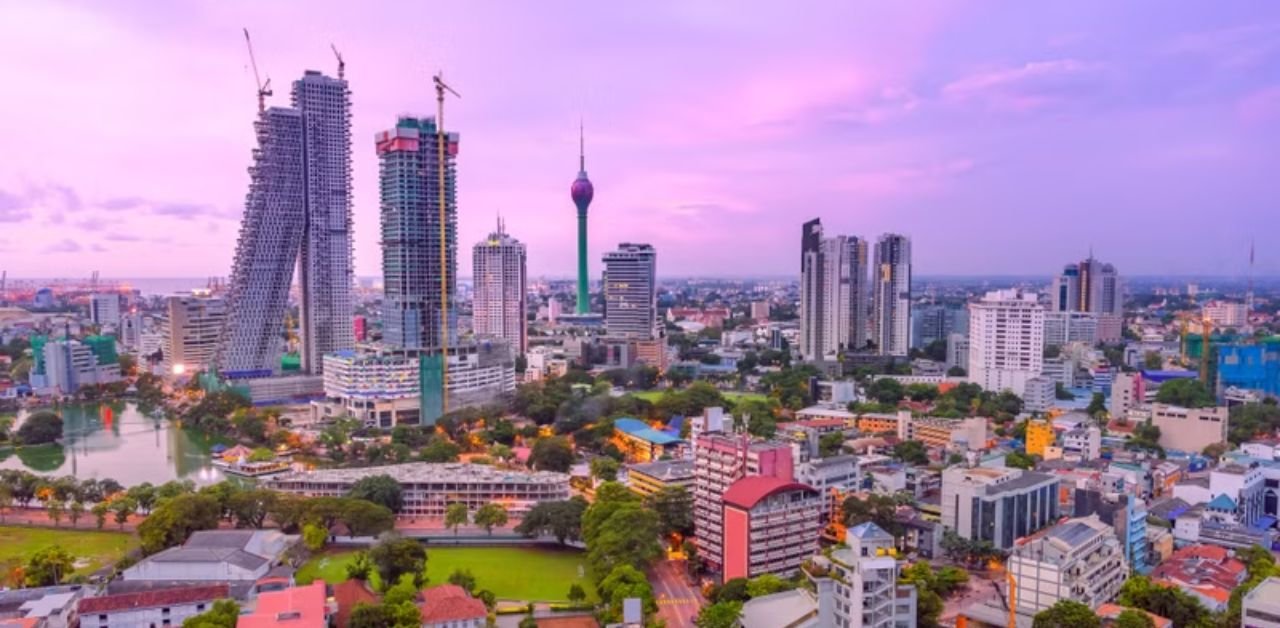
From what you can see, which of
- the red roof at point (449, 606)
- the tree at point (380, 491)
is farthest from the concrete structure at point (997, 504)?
the tree at point (380, 491)

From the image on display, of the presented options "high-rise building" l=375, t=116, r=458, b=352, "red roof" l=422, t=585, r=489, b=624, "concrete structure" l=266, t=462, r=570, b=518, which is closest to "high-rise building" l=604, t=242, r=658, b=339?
"high-rise building" l=375, t=116, r=458, b=352

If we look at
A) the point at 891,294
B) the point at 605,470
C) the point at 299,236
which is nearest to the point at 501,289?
the point at 299,236

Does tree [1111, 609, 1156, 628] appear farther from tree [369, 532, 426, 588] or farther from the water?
the water

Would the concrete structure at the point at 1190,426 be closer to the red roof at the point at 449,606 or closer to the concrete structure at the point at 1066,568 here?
the concrete structure at the point at 1066,568

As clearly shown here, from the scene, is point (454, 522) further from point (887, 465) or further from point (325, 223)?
point (325, 223)

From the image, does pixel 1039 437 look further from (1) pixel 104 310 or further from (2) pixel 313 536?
(1) pixel 104 310

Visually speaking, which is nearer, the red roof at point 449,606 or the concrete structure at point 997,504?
the red roof at point 449,606

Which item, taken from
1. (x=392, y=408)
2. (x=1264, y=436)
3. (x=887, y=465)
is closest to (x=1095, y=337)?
(x=1264, y=436)
